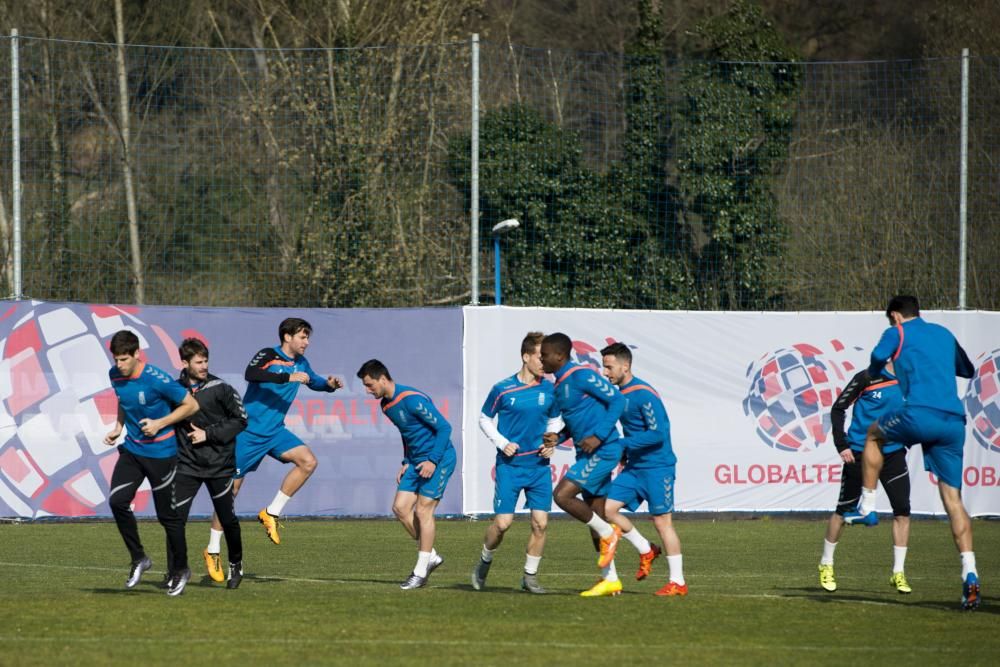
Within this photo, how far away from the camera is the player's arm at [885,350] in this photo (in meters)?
11.1

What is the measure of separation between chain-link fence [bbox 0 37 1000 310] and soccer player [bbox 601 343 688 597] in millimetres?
9698

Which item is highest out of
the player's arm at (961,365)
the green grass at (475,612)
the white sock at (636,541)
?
the player's arm at (961,365)

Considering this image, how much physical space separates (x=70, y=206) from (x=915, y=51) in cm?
2872

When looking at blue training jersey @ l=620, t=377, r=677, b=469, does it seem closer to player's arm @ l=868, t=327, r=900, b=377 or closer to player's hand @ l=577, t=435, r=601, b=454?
player's hand @ l=577, t=435, r=601, b=454

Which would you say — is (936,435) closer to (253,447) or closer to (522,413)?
(522,413)

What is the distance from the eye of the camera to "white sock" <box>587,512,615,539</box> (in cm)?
1176

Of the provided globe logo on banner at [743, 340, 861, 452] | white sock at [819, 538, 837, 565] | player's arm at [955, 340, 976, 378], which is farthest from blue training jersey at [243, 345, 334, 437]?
globe logo on banner at [743, 340, 861, 452]

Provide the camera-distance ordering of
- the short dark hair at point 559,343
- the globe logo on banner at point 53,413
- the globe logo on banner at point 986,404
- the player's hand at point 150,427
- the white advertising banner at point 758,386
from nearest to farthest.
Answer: the player's hand at point 150,427 < the short dark hair at point 559,343 < the globe logo on banner at point 53,413 < the white advertising banner at point 758,386 < the globe logo on banner at point 986,404

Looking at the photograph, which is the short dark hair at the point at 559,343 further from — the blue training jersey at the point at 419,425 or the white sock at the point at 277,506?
the white sock at the point at 277,506

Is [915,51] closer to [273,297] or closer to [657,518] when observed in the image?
[273,297]

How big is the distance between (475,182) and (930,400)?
11.3 m

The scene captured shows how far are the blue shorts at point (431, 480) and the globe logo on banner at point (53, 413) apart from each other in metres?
7.91

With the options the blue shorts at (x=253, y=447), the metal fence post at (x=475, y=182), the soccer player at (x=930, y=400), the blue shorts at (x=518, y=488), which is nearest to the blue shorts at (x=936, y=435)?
the soccer player at (x=930, y=400)

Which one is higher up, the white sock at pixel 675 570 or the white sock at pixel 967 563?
the white sock at pixel 967 563
